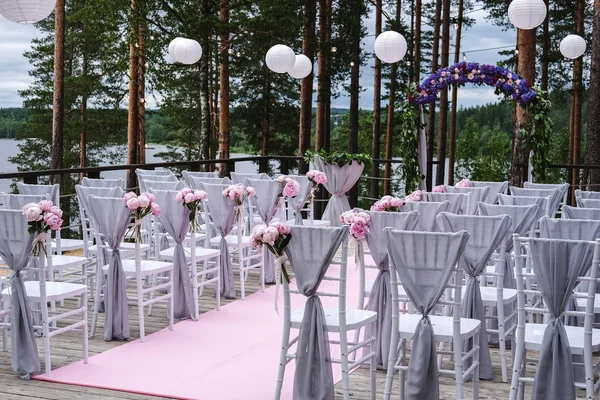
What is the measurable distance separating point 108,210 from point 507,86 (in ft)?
17.2

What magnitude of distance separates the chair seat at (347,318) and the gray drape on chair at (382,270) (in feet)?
0.89

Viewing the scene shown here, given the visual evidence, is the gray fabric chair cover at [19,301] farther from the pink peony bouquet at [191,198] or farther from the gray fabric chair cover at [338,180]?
the gray fabric chair cover at [338,180]

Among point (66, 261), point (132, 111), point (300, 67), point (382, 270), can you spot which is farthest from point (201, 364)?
point (132, 111)

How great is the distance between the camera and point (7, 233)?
15.3ft

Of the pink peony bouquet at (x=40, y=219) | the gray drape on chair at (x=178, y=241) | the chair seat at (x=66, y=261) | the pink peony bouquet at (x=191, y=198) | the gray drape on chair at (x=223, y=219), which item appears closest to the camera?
the pink peony bouquet at (x=40, y=219)

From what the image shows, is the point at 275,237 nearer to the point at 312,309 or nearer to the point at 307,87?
the point at 312,309

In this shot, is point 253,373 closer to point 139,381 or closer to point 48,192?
point 139,381

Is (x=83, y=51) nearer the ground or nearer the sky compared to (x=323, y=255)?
nearer the sky

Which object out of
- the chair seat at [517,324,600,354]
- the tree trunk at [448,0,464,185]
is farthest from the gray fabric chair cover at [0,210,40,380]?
the tree trunk at [448,0,464,185]

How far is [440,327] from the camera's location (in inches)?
155

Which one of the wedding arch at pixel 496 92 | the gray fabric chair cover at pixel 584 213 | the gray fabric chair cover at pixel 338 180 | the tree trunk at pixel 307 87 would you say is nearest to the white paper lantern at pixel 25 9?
the gray fabric chair cover at pixel 338 180

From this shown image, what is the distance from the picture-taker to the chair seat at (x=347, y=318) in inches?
158

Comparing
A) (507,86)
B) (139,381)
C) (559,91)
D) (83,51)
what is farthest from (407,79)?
(139,381)

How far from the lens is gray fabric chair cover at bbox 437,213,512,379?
4387 millimetres
